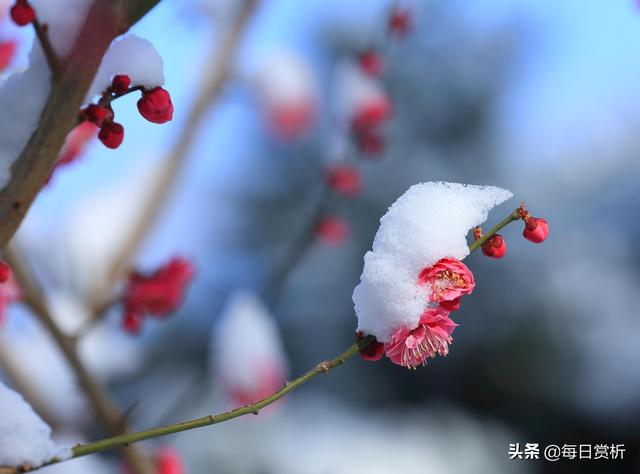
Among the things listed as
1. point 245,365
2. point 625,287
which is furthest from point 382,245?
point 625,287

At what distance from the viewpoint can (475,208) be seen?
60 cm

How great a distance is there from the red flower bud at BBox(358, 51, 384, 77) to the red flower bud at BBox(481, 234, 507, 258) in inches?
57.5

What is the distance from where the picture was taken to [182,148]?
2.47 metres

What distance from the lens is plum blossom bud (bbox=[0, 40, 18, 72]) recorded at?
51.4 inches

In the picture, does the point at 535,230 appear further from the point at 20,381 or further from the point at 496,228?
the point at 20,381


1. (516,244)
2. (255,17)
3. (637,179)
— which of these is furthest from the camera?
(637,179)

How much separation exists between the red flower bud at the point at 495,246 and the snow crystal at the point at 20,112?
0.41 m

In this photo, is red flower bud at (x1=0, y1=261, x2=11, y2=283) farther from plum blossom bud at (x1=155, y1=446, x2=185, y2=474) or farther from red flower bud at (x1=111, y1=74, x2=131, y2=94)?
plum blossom bud at (x1=155, y1=446, x2=185, y2=474)

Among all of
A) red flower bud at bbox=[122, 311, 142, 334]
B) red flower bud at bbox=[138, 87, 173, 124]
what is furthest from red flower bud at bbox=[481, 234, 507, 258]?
red flower bud at bbox=[122, 311, 142, 334]

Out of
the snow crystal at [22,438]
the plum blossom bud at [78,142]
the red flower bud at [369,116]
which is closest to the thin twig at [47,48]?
the snow crystal at [22,438]

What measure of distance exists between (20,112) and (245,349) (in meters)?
1.26

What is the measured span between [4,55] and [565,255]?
4.70m

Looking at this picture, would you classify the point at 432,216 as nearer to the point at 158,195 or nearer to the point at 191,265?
the point at 191,265

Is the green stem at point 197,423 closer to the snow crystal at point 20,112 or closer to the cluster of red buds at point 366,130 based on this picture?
the snow crystal at point 20,112
